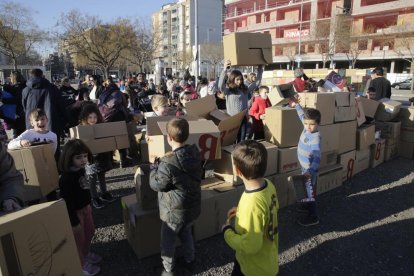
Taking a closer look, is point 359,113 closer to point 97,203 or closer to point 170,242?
point 170,242

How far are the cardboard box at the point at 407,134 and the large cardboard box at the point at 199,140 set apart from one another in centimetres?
526

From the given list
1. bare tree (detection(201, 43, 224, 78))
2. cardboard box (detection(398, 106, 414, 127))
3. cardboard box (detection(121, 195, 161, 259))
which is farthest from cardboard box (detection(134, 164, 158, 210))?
bare tree (detection(201, 43, 224, 78))

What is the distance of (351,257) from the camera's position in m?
3.21

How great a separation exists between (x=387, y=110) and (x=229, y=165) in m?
4.56

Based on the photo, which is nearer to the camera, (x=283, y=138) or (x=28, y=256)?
(x=28, y=256)

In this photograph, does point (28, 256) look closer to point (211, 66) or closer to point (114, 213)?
point (114, 213)

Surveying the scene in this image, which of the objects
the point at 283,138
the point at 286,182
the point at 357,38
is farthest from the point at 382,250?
the point at 357,38

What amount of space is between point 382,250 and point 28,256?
3413mm

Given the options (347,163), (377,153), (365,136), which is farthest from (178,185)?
(377,153)

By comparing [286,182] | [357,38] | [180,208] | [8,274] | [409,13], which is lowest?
[286,182]

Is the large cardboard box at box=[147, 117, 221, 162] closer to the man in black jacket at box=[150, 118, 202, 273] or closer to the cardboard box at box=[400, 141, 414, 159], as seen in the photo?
the man in black jacket at box=[150, 118, 202, 273]

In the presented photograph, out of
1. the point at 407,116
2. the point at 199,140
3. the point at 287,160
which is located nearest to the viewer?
the point at 199,140

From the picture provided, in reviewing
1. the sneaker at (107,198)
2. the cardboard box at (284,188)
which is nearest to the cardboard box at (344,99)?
the cardboard box at (284,188)

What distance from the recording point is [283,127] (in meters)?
4.23
